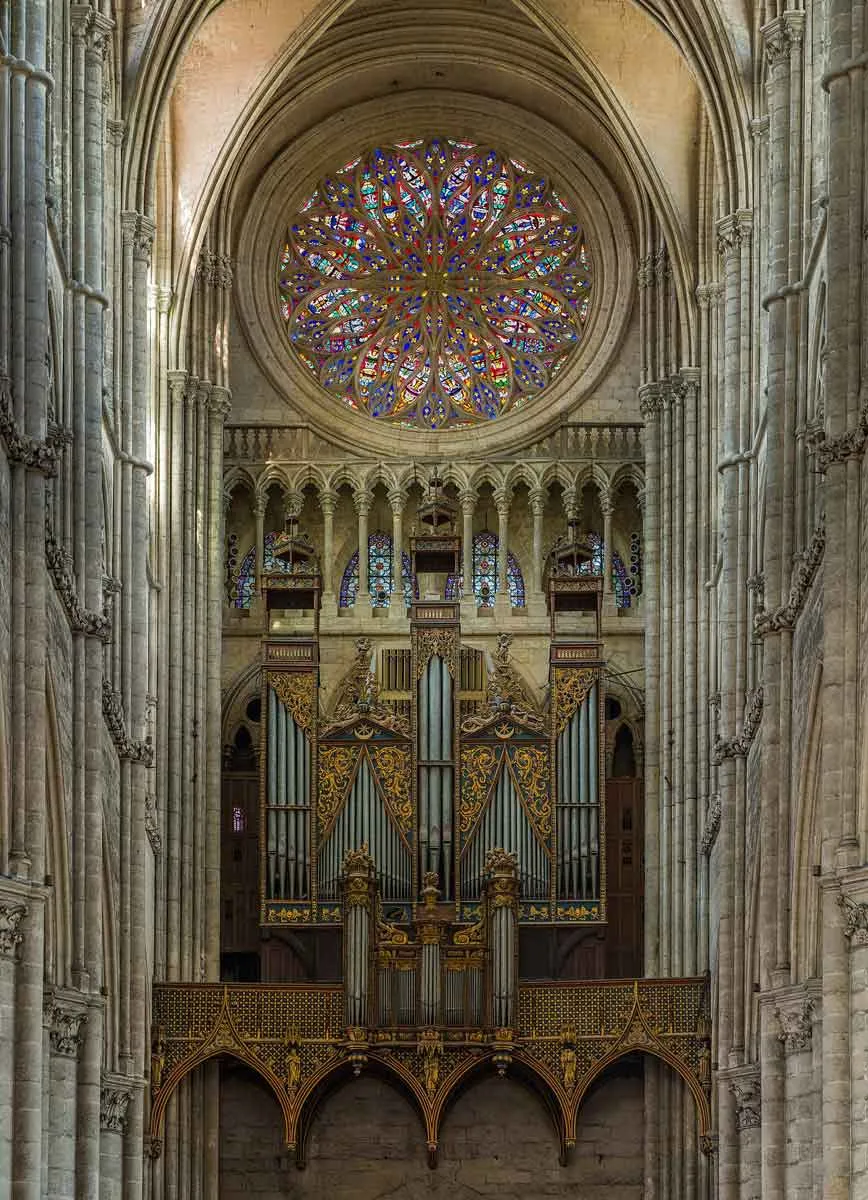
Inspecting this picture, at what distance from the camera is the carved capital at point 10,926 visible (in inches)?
1326

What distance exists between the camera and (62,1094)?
129 feet

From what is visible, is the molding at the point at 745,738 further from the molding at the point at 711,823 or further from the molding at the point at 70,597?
the molding at the point at 70,597

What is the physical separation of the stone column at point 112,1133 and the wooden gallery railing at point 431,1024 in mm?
3493

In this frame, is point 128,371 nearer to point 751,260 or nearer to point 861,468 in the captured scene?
point 751,260

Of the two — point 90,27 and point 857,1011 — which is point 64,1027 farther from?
point 90,27

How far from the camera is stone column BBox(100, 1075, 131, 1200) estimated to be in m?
43.4

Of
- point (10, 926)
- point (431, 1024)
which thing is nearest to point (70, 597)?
point (10, 926)

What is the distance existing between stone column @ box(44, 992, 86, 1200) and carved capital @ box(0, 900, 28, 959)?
486cm

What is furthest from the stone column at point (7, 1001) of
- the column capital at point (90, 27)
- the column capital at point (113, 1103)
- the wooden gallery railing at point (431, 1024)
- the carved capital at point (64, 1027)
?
the wooden gallery railing at point (431, 1024)

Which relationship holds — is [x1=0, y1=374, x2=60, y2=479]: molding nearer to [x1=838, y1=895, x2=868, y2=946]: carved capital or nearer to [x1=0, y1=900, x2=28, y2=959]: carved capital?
[x1=0, y1=900, x2=28, y2=959]: carved capital

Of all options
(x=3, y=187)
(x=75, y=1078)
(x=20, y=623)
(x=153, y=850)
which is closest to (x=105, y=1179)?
(x=75, y=1078)

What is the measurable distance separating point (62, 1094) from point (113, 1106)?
4456 millimetres

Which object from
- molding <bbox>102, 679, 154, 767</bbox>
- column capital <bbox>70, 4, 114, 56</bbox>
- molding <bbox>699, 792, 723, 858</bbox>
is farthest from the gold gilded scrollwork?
column capital <bbox>70, 4, 114, 56</bbox>

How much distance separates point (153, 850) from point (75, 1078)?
963 cm
